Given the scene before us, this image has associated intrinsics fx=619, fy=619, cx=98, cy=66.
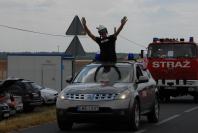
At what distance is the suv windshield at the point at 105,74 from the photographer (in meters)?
14.6

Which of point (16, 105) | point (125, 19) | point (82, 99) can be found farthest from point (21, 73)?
point (82, 99)

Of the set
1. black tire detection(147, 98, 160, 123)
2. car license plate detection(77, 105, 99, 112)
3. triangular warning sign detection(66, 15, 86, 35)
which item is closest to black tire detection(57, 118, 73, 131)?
car license plate detection(77, 105, 99, 112)

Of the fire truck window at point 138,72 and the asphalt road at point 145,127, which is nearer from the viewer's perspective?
the asphalt road at point 145,127

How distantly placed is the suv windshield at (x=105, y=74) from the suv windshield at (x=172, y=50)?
12.9m

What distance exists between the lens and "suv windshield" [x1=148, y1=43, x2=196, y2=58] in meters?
27.6

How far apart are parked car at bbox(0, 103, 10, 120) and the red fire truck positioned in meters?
10.5

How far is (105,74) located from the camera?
578 inches

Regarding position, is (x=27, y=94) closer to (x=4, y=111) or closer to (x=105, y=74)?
(x=4, y=111)

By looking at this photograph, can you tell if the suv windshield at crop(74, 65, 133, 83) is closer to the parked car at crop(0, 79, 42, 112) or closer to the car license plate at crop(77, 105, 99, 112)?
the car license plate at crop(77, 105, 99, 112)

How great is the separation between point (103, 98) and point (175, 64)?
14631mm

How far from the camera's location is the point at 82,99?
13.5 metres

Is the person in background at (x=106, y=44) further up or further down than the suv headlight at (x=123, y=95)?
further up

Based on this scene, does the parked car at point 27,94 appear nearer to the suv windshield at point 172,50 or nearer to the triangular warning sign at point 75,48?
the triangular warning sign at point 75,48

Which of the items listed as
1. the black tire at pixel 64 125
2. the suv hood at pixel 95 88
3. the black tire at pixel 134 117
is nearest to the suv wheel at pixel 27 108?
the black tire at pixel 64 125
